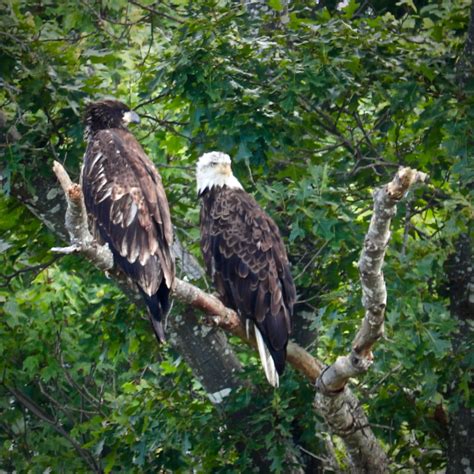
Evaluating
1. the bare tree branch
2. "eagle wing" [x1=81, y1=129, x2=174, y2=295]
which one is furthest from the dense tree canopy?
"eagle wing" [x1=81, y1=129, x2=174, y2=295]

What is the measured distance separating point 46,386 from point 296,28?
3.51 meters

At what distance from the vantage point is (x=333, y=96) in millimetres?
8289

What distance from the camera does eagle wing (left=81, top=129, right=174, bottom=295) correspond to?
7062 mm

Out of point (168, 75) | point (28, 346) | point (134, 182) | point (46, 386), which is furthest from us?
point (46, 386)

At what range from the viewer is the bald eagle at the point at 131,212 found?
6.94 meters

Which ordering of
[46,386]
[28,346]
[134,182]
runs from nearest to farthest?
[134,182]
[28,346]
[46,386]

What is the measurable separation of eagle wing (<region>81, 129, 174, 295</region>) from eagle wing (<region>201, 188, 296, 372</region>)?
0.40 metres

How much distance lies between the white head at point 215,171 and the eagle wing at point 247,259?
0.20 feet

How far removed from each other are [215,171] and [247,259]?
23.2 inches

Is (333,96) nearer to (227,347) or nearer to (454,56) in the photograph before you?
(454,56)

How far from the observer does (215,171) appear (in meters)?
7.71

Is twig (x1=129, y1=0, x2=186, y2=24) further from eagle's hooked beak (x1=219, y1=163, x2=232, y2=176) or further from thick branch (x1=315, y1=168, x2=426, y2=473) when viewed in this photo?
thick branch (x1=315, y1=168, x2=426, y2=473)

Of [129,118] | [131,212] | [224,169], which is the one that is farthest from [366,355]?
[129,118]

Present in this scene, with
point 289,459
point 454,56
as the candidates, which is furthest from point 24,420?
point 454,56
